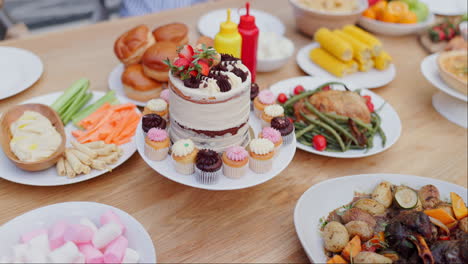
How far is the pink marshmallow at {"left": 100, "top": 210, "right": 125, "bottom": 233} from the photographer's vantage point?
1205 mm

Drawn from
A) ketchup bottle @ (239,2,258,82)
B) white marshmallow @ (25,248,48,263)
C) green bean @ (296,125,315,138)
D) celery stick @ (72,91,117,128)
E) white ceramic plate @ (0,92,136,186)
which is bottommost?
white ceramic plate @ (0,92,136,186)

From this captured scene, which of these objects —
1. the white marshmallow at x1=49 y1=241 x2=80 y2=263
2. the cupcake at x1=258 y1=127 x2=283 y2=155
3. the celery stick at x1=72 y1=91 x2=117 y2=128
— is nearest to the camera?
the white marshmallow at x1=49 y1=241 x2=80 y2=263

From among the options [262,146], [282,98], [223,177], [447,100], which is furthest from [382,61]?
[223,177]

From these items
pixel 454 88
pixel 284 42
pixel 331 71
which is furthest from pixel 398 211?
pixel 284 42

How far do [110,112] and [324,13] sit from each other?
1517 millimetres

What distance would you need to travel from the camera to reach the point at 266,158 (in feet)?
4.47

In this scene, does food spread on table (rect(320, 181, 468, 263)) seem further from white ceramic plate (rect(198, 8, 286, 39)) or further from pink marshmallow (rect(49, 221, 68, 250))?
white ceramic plate (rect(198, 8, 286, 39))

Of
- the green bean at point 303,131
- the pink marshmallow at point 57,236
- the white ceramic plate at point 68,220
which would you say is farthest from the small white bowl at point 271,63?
the pink marshmallow at point 57,236

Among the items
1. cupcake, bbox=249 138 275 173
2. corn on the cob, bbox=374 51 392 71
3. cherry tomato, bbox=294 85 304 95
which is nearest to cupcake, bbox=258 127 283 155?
cupcake, bbox=249 138 275 173

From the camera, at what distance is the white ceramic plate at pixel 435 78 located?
2.02 meters

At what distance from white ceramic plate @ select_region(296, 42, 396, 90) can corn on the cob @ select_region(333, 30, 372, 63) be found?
0.09 meters

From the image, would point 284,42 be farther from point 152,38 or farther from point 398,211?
point 398,211

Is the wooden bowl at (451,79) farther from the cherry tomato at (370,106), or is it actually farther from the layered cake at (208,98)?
the layered cake at (208,98)

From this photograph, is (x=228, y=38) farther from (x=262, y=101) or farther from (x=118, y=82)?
Result: (x=118, y=82)
